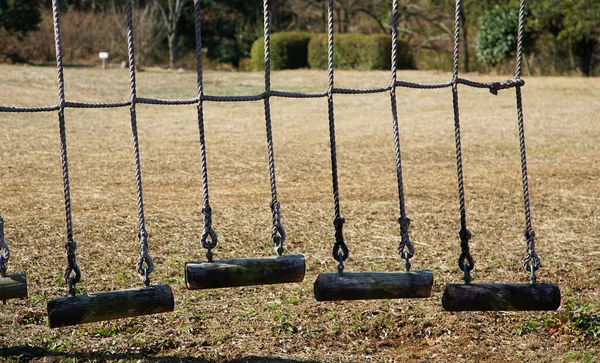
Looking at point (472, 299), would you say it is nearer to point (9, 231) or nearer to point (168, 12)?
point (9, 231)

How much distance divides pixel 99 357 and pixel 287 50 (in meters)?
20.9

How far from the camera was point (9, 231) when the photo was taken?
20.3 ft

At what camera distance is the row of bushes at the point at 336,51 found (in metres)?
23.6

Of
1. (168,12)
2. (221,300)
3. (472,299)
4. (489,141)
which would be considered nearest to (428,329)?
(472,299)

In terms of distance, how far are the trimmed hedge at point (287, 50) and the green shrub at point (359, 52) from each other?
31 cm

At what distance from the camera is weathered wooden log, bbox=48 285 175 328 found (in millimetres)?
3459

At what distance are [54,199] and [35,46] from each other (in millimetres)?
17772

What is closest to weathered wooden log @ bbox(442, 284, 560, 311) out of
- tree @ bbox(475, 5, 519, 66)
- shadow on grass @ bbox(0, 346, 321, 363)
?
shadow on grass @ bbox(0, 346, 321, 363)

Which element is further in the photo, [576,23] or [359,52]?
[359,52]

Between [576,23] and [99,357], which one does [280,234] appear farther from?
[576,23]

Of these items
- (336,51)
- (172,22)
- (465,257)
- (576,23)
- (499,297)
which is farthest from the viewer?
(172,22)

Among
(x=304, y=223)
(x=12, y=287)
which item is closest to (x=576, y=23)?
(x=304, y=223)

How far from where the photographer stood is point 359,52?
2386 cm

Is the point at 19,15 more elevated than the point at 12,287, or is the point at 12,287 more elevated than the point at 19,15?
the point at 19,15
